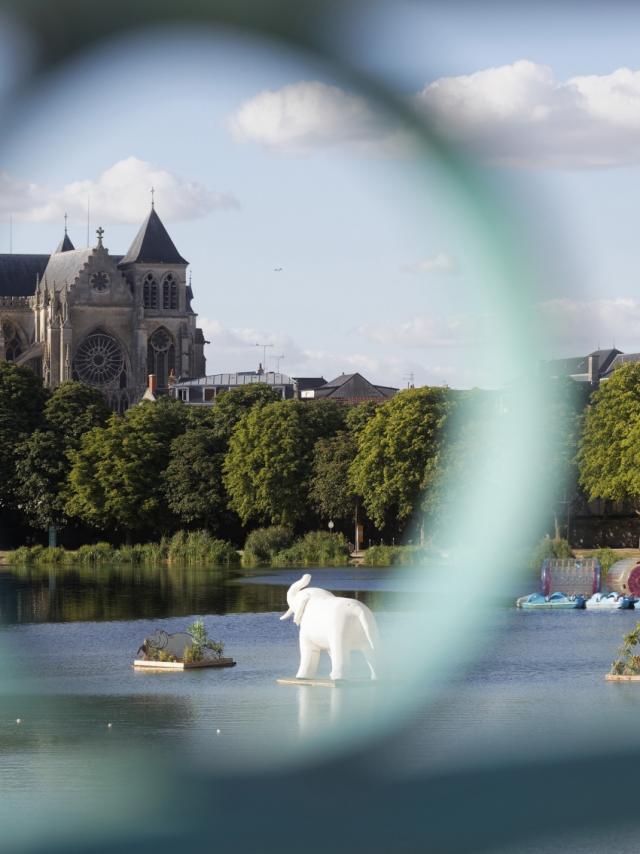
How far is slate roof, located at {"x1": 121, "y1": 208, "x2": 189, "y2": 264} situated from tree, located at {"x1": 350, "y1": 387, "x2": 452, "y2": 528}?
100 meters

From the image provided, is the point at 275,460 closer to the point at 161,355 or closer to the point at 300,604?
the point at 300,604

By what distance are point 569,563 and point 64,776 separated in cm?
4171

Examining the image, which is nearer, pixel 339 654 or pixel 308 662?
pixel 339 654

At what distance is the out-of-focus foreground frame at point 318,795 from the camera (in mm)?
23328

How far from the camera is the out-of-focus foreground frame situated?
2333 centimetres

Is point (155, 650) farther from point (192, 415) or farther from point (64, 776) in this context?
point (192, 415)

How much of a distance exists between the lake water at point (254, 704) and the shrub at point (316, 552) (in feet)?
97.6

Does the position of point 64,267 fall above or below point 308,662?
above

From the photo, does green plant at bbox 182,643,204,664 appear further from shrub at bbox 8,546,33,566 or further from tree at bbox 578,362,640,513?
shrub at bbox 8,546,33,566

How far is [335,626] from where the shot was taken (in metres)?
33.7

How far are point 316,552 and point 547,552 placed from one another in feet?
41.5

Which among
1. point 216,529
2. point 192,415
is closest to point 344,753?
point 216,529

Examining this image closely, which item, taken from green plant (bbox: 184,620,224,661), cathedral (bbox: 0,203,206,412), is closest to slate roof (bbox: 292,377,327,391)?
cathedral (bbox: 0,203,206,412)

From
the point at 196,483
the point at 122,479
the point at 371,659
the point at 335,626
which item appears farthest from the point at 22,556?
the point at 335,626
